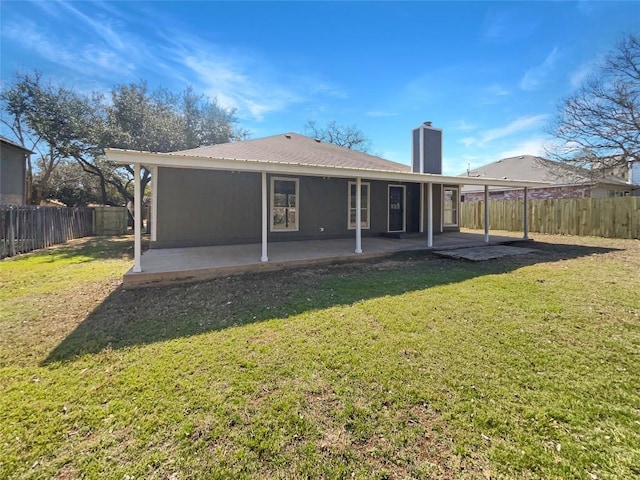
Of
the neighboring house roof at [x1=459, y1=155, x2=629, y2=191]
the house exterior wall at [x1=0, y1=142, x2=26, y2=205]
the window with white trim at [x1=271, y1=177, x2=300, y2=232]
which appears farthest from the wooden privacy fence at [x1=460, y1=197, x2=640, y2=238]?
the house exterior wall at [x1=0, y1=142, x2=26, y2=205]

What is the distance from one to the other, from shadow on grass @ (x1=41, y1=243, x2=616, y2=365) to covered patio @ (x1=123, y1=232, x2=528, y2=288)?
0.27m

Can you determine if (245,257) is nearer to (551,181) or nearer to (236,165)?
(236,165)

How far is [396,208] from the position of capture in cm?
1217

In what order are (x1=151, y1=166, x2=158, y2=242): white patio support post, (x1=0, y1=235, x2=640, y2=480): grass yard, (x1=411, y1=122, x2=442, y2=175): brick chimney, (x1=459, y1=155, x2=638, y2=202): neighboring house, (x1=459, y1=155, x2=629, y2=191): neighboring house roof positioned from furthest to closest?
(x1=459, y1=155, x2=638, y2=202): neighboring house, (x1=459, y1=155, x2=629, y2=191): neighboring house roof, (x1=411, y1=122, x2=442, y2=175): brick chimney, (x1=151, y1=166, x2=158, y2=242): white patio support post, (x1=0, y1=235, x2=640, y2=480): grass yard

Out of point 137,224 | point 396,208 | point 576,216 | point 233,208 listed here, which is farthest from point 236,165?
point 576,216

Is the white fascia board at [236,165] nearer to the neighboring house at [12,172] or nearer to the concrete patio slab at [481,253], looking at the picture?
the concrete patio slab at [481,253]

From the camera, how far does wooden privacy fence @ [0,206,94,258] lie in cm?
922

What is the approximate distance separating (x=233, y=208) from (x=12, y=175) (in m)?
14.3

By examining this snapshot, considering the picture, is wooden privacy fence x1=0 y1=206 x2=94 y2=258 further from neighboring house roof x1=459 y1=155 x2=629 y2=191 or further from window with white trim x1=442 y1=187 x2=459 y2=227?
neighboring house roof x1=459 y1=155 x2=629 y2=191

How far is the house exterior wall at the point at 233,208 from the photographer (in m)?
8.71

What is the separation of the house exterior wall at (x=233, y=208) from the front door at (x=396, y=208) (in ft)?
1.90

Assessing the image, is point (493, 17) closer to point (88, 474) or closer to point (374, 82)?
point (374, 82)

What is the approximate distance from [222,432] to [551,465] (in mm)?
2179

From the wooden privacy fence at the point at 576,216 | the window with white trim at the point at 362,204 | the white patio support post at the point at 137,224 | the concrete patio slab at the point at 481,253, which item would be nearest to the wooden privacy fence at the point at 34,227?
the white patio support post at the point at 137,224
